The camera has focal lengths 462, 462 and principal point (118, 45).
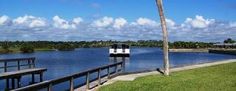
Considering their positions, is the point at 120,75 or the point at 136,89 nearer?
the point at 136,89

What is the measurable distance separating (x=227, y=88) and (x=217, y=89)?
1.62 feet

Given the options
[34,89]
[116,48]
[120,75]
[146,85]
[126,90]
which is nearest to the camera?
[34,89]

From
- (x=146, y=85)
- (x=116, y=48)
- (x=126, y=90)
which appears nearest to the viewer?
(x=126, y=90)

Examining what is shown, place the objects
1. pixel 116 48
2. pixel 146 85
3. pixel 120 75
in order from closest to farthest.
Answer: pixel 146 85 → pixel 120 75 → pixel 116 48

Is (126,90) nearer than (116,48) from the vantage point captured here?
Yes

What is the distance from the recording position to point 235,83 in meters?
22.0

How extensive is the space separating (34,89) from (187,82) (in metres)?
10.1

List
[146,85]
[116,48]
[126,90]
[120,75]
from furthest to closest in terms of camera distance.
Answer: [116,48] < [120,75] < [146,85] < [126,90]

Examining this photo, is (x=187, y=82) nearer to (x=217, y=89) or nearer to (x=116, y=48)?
(x=217, y=89)

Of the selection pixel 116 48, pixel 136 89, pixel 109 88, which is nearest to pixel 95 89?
pixel 109 88

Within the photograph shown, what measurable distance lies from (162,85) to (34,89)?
27.4 feet

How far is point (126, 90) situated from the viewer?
1983 cm

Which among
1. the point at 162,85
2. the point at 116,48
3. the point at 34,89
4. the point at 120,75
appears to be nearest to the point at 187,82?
the point at 162,85

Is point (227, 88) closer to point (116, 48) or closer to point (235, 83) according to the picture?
point (235, 83)
